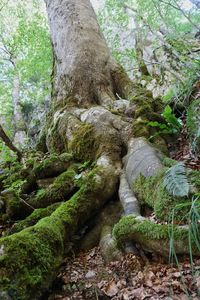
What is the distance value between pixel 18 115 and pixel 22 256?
1348cm

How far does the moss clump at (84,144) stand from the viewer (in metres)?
4.48

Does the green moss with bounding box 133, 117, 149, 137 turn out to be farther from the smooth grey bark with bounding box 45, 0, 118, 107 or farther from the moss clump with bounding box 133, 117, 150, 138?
the smooth grey bark with bounding box 45, 0, 118, 107

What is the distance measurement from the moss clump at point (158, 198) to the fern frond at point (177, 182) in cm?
9

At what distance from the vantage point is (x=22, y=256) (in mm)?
2322

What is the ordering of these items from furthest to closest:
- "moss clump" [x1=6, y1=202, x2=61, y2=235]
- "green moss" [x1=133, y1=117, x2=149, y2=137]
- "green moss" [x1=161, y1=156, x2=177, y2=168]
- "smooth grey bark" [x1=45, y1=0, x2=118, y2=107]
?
"smooth grey bark" [x1=45, y1=0, x2=118, y2=107] < "green moss" [x1=133, y1=117, x2=149, y2=137] < "moss clump" [x1=6, y1=202, x2=61, y2=235] < "green moss" [x1=161, y1=156, x2=177, y2=168]

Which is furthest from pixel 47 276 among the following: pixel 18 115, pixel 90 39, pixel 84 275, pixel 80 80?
pixel 18 115

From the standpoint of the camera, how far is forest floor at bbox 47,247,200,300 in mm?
2160

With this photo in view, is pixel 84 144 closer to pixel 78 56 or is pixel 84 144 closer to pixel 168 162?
pixel 168 162

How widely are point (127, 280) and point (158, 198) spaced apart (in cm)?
85

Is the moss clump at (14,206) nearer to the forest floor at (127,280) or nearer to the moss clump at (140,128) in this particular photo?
the forest floor at (127,280)

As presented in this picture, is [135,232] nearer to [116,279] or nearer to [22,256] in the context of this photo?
[116,279]

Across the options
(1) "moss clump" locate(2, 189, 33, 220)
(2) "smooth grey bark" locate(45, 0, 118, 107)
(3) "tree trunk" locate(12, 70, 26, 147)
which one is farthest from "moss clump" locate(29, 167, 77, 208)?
(3) "tree trunk" locate(12, 70, 26, 147)

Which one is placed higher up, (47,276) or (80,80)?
(80,80)

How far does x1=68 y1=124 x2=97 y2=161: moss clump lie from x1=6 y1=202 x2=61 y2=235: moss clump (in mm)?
1120
